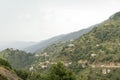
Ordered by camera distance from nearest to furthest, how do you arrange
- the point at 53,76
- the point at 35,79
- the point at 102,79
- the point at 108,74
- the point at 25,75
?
1. the point at 53,76
2. the point at 25,75
3. the point at 35,79
4. the point at 102,79
5. the point at 108,74

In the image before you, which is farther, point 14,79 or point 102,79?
point 102,79

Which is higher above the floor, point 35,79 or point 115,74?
point 35,79

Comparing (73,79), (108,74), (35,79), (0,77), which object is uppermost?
(0,77)

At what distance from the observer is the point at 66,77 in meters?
57.4

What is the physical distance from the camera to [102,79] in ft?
597

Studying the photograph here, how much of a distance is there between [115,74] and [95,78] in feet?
38.4

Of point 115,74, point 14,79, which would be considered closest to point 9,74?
point 14,79

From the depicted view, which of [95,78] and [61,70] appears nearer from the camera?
[61,70]

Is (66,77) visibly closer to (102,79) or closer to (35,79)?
(35,79)

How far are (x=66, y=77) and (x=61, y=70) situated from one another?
5.16ft

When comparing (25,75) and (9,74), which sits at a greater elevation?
(9,74)

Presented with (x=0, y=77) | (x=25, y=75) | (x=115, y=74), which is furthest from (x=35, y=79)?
(x=115, y=74)

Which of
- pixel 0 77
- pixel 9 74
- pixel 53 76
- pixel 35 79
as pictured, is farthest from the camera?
pixel 35 79

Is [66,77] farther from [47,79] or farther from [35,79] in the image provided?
[35,79]
